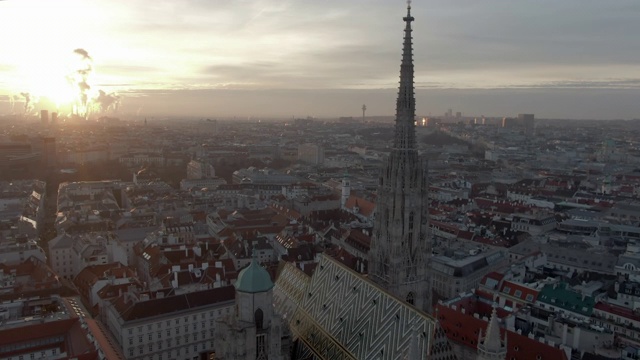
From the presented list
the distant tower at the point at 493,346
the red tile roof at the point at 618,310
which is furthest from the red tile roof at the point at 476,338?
the red tile roof at the point at 618,310

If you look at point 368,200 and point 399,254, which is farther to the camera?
point 368,200

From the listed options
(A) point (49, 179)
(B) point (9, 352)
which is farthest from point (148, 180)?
(B) point (9, 352)

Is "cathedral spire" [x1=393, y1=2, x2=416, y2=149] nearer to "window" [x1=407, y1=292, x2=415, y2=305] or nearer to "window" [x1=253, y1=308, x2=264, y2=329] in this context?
"window" [x1=407, y1=292, x2=415, y2=305]

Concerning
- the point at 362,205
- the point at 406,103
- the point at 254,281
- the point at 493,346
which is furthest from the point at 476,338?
the point at 362,205

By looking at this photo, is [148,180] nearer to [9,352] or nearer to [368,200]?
[368,200]

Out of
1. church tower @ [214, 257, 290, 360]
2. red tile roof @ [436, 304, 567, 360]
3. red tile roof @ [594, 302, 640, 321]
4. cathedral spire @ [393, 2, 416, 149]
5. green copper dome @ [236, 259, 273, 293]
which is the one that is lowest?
red tile roof @ [594, 302, 640, 321]

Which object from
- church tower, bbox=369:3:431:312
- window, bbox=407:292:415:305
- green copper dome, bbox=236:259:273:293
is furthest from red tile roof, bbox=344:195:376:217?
green copper dome, bbox=236:259:273:293

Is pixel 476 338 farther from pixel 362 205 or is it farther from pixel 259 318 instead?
pixel 362 205
